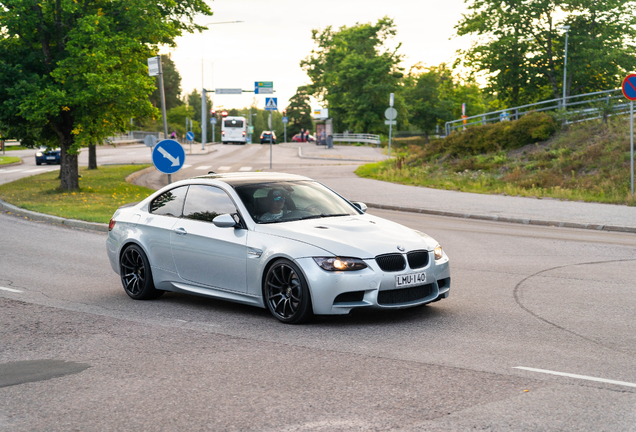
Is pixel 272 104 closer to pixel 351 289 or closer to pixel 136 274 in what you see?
pixel 136 274

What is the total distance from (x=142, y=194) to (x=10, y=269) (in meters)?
12.6

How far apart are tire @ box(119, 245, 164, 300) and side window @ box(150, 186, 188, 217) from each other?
0.53 metres

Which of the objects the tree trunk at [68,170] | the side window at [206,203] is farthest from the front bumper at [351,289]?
the tree trunk at [68,170]

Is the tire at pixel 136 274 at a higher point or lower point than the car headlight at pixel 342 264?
lower

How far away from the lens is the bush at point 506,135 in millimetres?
31594

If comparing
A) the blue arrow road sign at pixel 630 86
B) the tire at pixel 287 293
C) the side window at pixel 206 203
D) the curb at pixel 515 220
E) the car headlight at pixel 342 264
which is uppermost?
the blue arrow road sign at pixel 630 86

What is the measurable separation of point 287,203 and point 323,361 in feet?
8.12

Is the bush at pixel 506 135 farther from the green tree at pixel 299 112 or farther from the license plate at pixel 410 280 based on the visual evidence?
the green tree at pixel 299 112

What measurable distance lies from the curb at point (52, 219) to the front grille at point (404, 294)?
32.9 ft

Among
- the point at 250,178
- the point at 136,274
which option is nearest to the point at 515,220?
the point at 250,178

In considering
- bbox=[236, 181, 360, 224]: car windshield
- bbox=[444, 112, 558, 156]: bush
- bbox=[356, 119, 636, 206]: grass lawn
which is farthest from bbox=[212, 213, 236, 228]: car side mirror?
bbox=[444, 112, 558, 156]: bush

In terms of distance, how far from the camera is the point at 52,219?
1684 centimetres

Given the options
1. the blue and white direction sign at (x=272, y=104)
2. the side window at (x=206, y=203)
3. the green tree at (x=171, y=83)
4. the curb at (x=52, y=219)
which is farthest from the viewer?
the green tree at (x=171, y=83)

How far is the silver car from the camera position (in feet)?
21.5
